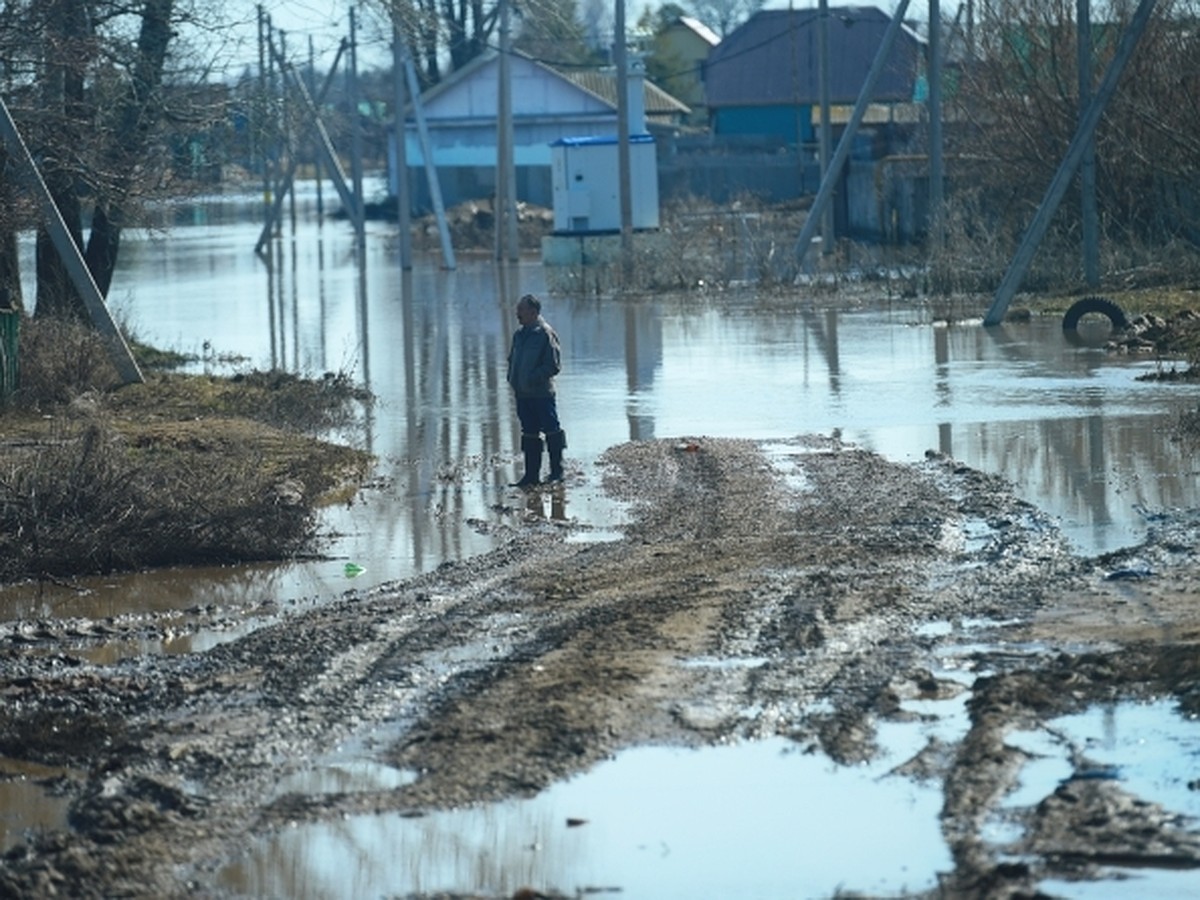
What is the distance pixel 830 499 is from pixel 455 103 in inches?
2484

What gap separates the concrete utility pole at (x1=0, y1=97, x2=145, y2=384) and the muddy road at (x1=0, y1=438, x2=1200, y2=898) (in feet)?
26.8

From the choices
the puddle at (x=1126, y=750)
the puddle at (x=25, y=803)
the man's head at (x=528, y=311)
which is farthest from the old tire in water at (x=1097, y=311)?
the puddle at (x=25, y=803)

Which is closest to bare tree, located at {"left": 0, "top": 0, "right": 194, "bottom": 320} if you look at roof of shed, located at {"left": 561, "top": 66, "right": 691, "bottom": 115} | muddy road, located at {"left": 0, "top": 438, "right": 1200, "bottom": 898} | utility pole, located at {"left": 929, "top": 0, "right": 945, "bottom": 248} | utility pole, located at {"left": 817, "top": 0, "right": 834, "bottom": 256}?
muddy road, located at {"left": 0, "top": 438, "right": 1200, "bottom": 898}

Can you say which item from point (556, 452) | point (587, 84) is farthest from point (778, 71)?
point (556, 452)

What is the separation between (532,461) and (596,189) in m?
28.7

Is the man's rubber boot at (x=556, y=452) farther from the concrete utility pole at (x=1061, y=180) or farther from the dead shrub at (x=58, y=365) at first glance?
the concrete utility pole at (x=1061, y=180)

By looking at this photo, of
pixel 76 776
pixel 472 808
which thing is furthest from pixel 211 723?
pixel 472 808

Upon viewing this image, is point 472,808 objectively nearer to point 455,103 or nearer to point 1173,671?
point 1173,671

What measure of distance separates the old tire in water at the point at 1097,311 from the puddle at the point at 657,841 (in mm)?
16617

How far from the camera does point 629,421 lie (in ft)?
56.0

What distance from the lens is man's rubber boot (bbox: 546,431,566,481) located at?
13.9 metres

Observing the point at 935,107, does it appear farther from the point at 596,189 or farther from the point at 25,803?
the point at 25,803

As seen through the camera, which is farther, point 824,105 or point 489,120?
point 489,120

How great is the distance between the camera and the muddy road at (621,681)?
618 cm
